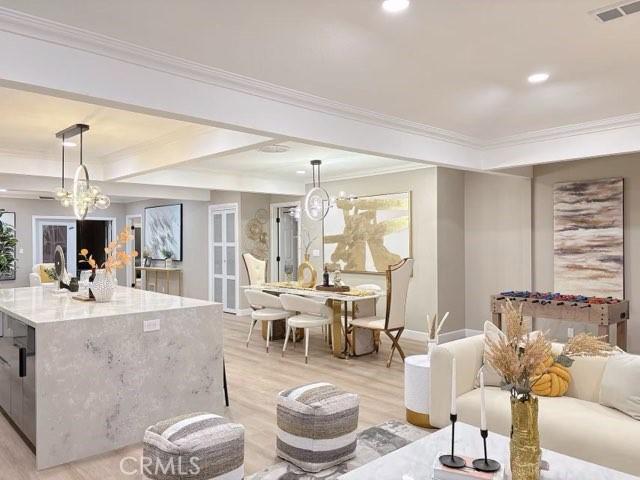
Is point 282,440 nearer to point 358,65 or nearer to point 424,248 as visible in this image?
point 358,65

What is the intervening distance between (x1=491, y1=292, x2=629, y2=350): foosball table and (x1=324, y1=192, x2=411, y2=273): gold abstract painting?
6.60 feet

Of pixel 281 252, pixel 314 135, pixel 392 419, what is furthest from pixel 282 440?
pixel 281 252

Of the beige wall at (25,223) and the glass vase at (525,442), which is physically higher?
the beige wall at (25,223)

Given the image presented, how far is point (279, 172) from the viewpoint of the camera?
7.60 metres

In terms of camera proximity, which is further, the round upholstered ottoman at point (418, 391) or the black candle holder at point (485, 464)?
the round upholstered ottoman at point (418, 391)

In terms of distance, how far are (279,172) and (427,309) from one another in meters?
3.10

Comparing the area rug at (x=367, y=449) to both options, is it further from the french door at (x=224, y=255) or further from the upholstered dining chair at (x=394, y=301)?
the french door at (x=224, y=255)

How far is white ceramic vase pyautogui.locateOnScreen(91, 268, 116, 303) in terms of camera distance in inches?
156

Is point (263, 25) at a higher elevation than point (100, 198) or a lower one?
higher

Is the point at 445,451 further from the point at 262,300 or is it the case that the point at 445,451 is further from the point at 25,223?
the point at 25,223

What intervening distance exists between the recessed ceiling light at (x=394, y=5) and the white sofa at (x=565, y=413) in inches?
84.3

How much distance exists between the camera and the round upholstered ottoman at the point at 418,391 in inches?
138

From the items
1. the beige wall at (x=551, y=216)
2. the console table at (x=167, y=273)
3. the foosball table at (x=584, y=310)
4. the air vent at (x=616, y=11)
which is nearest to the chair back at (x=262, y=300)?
the foosball table at (x=584, y=310)

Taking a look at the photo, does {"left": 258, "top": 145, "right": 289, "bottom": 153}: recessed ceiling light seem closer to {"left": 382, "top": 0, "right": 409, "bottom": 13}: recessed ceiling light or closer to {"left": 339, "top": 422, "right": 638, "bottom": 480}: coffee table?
{"left": 382, "top": 0, "right": 409, "bottom": 13}: recessed ceiling light
